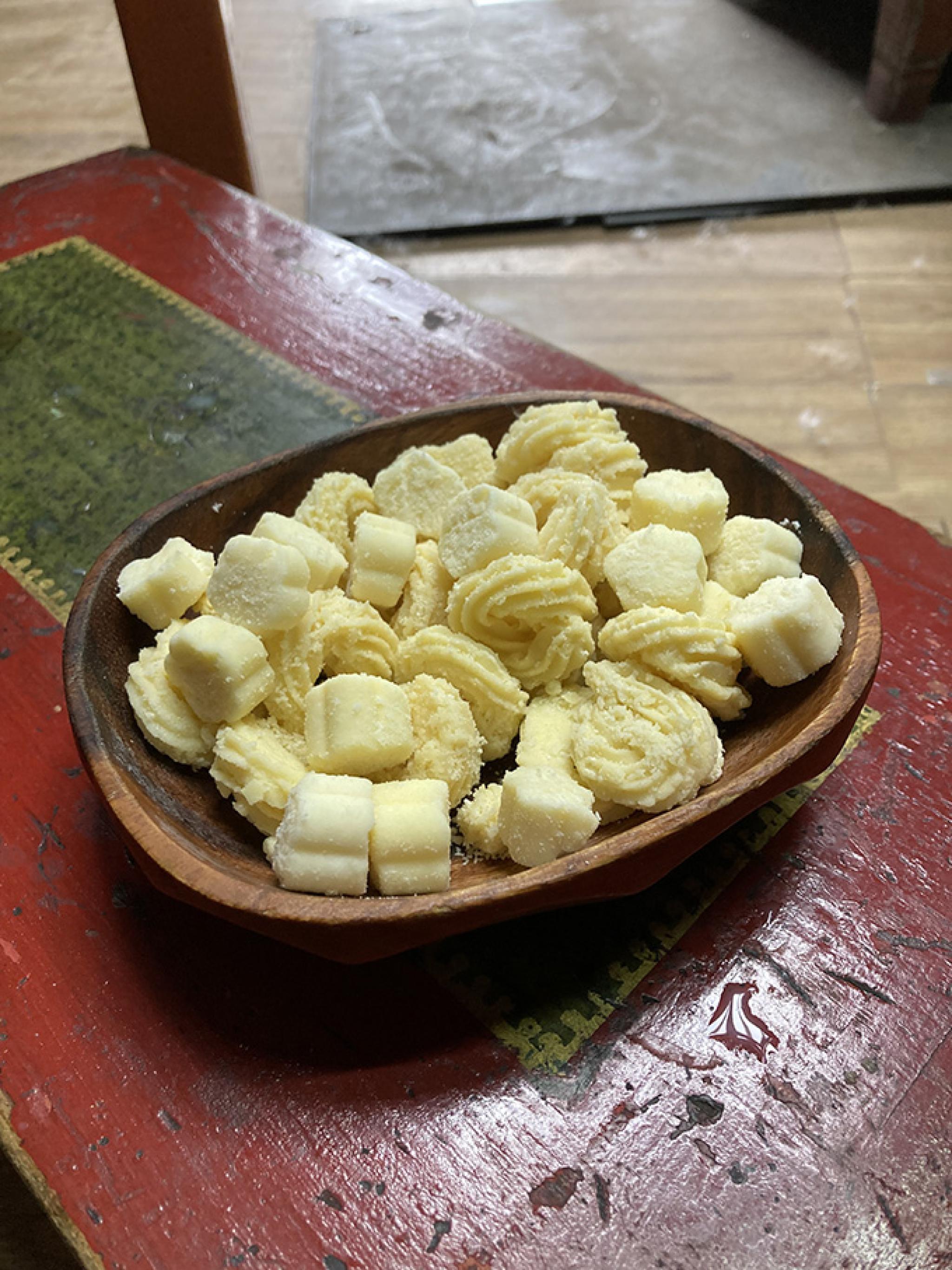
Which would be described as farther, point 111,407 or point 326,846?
point 111,407

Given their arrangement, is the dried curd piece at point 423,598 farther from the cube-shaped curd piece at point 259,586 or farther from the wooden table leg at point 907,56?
the wooden table leg at point 907,56

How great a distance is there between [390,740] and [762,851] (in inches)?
10.7

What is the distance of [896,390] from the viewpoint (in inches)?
65.9

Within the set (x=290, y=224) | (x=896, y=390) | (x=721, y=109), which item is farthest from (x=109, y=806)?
(x=721, y=109)

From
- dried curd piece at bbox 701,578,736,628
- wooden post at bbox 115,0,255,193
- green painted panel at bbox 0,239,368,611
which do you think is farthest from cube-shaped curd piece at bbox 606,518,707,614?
wooden post at bbox 115,0,255,193

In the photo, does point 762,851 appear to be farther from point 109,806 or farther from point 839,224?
point 839,224

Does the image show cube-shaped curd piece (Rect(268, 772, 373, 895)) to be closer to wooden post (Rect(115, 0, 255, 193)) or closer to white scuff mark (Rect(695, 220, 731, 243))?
wooden post (Rect(115, 0, 255, 193))

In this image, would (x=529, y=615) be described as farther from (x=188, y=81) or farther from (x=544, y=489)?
(x=188, y=81)

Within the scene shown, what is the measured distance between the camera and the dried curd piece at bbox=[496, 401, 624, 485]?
2.43 ft

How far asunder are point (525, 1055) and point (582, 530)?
1.03ft

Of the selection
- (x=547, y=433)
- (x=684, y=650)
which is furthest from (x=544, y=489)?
(x=684, y=650)

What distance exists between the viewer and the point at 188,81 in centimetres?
145

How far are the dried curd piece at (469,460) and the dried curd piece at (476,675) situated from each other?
6.2 inches

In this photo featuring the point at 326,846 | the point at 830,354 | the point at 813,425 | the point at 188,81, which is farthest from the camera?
the point at 830,354
